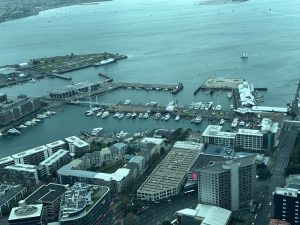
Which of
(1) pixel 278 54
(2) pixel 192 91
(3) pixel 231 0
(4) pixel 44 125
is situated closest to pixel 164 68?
(2) pixel 192 91

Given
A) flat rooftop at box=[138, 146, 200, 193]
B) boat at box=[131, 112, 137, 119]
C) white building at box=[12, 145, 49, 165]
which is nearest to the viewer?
flat rooftop at box=[138, 146, 200, 193]

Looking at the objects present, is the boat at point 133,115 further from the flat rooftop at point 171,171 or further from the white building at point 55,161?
the flat rooftop at point 171,171

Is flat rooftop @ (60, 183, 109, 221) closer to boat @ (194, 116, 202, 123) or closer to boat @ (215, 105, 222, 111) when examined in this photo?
boat @ (194, 116, 202, 123)

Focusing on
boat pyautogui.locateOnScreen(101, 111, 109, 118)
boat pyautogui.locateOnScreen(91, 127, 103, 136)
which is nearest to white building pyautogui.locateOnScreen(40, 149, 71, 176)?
boat pyautogui.locateOnScreen(91, 127, 103, 136)

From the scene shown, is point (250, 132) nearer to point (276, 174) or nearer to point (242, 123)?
point (242, 123)

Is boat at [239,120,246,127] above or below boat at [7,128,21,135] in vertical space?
above

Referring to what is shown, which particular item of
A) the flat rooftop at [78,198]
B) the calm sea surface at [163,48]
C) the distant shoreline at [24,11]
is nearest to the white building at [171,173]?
the flat rooftop at [78,198]

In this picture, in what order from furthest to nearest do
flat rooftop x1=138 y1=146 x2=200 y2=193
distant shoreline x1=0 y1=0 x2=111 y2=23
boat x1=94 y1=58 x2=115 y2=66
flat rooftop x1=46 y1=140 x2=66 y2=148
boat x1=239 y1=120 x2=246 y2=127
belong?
distant shoreline x1=0 y1=0 x2=111 y2=23, boat x1=94 y1=58 x2=115 y2=66, boat x1=239 y1=120 x2=246 y2=127, flat rooftop x1=46 y1=140 x2=66 y2=148, flat rooftop x1=138 y1=146 x2=200 y2=193

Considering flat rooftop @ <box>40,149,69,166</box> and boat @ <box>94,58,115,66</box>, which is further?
boat @ <box>94,58,115,66</box>
